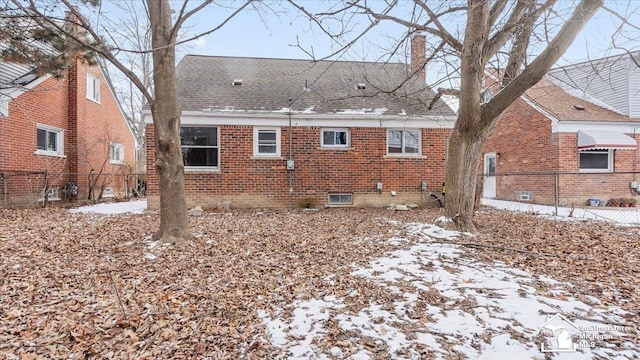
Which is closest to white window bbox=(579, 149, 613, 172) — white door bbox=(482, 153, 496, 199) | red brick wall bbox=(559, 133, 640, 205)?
red brick wall bbox=(559, 133, 640, 205)

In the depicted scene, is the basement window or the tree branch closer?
the tree branch

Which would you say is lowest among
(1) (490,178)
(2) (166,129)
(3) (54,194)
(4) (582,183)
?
(3) (54,194)

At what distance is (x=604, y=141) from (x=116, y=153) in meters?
21.9

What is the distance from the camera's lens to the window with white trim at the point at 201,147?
10734 millimetres

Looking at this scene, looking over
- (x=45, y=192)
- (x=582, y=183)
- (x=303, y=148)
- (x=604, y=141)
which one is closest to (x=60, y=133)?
(x=45, y=192)

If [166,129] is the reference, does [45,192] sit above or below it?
below

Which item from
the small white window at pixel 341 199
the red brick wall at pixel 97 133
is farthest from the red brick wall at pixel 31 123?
the small white window at pixel 341 199

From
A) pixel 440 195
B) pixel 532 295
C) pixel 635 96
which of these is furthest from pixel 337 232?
pixel 635 96

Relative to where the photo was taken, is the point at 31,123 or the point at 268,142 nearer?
the point at 268,142

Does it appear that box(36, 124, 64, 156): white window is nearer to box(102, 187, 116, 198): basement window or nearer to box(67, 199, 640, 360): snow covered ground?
box(102, 187, 116, 198): basement window

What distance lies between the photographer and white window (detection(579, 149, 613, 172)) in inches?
504

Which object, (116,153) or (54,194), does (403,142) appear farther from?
(116,153)

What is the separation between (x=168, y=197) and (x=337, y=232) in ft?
10.9

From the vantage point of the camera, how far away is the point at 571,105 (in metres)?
13.6
